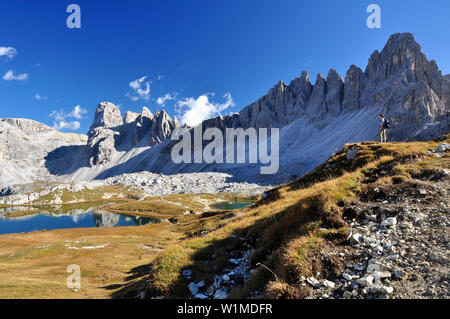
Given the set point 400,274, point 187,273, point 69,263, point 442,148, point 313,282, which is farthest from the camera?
point 69,263

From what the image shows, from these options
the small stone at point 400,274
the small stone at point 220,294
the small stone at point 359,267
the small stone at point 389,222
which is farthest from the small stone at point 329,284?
the small stone at point 220,294

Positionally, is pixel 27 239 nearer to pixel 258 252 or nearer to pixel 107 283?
pixel 107 283

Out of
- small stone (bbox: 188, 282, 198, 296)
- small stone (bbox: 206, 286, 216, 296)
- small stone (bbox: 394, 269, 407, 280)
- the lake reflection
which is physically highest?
small stone (bbox: 394, 269, 407, 280)

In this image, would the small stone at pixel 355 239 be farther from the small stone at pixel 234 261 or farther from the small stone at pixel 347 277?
the small stone at pixel 234 261

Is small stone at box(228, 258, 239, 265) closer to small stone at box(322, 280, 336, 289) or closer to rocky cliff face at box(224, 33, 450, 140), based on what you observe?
small stone at box(322, 280, 336, 289)

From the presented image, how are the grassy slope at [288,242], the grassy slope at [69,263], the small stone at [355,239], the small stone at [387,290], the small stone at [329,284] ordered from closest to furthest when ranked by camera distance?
the small stone at [387,290] < the small stone at [329,284] < the grassy slope at [288,242] < the small stone at [355,239] < the grassy slope at [69,263]

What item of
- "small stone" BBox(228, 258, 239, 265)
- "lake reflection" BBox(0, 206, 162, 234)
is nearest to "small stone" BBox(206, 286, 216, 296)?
"small stone" BBox(228, 258, 239, 265)

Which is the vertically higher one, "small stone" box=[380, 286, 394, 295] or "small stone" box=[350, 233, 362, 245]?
"small stone" box=[350, 233, 362, 245]

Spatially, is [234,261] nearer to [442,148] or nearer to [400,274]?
[400,274]

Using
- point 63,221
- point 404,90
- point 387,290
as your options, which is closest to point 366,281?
point 387,290

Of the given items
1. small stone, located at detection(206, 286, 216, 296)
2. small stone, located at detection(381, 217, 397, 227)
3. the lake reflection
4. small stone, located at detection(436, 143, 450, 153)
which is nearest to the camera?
small stone, located at detection(381, 217, 397, 227)

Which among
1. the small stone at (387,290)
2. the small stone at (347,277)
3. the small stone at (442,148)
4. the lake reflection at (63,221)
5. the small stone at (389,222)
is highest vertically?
the small stone at (442,148)

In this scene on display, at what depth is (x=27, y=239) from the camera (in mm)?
59438

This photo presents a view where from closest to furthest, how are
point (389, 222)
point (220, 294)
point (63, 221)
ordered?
point (389, 222), point (220, 294), point (63, 221)
